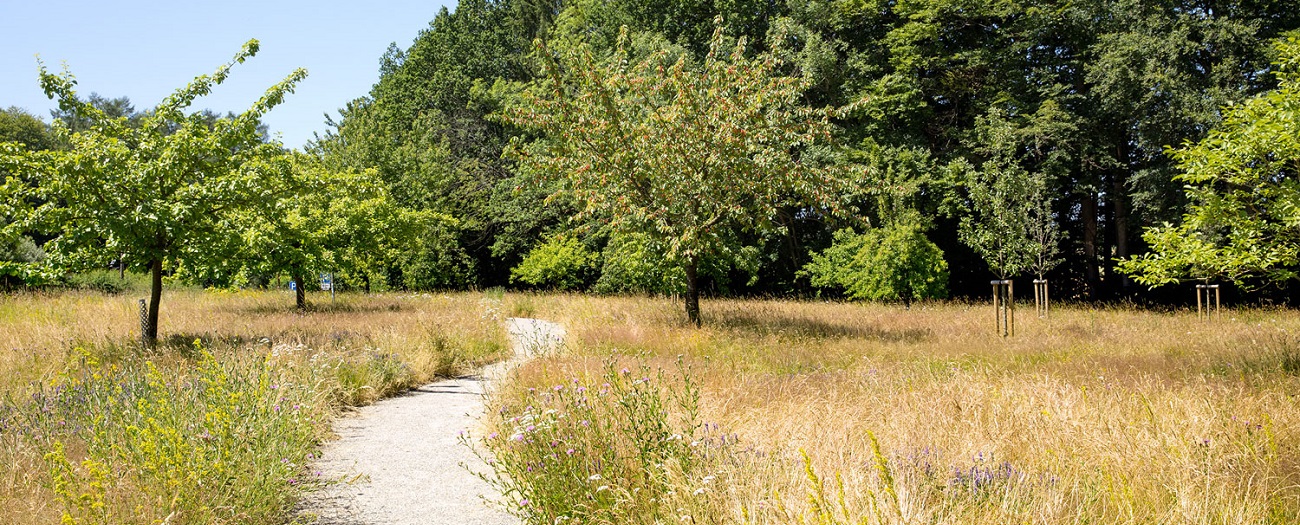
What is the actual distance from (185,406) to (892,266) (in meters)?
18.6

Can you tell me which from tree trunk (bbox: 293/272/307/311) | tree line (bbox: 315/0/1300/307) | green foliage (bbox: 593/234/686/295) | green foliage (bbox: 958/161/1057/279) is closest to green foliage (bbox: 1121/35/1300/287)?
tree line (bbox: 315/0/1300/307)

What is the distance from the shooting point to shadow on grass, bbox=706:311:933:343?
481 inches

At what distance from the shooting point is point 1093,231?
25719mm

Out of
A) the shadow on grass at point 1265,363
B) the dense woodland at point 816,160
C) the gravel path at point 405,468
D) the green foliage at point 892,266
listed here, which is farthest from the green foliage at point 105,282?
the shadow on grass at point 1265,363

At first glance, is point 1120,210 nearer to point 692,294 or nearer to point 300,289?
point 692,294

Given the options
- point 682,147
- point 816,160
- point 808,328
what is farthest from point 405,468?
point 816,160

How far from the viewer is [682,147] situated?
471 inches

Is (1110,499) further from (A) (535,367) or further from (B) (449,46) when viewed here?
(B) (449,46)

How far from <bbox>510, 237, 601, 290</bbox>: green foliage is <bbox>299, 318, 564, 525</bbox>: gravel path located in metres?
16.8

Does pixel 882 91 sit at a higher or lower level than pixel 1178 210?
higher

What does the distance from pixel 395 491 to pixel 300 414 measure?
1415 mm

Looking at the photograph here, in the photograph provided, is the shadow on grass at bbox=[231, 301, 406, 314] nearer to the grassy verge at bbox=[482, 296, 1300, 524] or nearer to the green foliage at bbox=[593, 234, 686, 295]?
the green foliage at bbox=[593, 234, 686, 295]

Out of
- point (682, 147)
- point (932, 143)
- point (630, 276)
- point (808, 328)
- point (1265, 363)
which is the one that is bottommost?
point (1265, 363)

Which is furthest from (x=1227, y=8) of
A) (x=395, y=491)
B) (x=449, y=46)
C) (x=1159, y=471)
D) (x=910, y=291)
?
(x=449, y=46)
